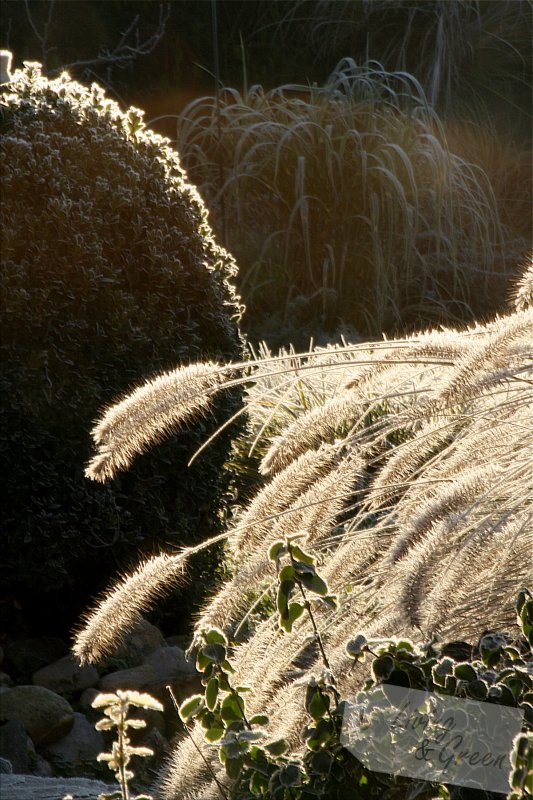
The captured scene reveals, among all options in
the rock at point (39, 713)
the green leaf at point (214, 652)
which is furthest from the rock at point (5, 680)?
the green leaf at point (214, 652)

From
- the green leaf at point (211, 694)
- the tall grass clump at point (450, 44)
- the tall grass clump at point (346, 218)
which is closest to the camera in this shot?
the green leaf at point (211, 694)

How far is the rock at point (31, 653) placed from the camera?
146 inches

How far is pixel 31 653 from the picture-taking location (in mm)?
3752

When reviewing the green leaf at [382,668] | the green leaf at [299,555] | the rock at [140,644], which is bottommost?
the rock at [140,644]

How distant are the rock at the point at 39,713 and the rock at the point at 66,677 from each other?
210mm

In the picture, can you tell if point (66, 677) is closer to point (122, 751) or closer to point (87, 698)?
point (87, 698)

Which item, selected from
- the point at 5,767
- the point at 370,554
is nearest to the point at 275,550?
the point at 370,554

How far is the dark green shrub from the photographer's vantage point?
3.58m

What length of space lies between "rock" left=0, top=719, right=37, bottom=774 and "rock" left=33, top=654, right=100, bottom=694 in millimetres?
357

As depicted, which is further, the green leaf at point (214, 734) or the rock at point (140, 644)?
the rock at point (140, 644)

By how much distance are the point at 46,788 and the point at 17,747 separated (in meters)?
0.84

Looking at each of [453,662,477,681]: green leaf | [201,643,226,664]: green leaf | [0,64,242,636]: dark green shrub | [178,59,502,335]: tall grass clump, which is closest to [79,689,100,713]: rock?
[0,64,242,636]: dark green shrub

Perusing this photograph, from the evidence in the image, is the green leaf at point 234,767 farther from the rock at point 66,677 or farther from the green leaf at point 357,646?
the rock at point 66,677

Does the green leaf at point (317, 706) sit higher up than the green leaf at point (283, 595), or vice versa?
the green leaf at point (283, 595)
